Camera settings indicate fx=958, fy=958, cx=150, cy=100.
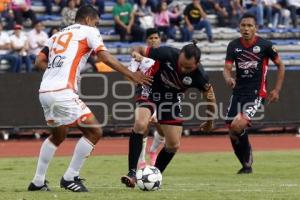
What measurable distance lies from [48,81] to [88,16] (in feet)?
3.22

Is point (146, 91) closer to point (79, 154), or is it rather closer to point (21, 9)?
point (79, 154)

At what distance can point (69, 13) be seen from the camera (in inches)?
1067

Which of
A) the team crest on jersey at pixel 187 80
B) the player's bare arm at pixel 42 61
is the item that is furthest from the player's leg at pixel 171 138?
the player's bare arm at pixel 42 61

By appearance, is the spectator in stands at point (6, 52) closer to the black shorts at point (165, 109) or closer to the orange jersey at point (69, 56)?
the black shorts at point (165, 109)

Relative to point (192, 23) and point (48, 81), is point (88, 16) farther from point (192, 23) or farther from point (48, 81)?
point (192, 23)

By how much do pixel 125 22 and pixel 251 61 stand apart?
1320cm

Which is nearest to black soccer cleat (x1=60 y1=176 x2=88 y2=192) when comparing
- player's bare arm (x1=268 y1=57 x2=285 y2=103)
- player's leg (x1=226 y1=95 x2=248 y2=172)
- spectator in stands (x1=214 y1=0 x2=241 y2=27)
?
player's leg (x1=226 y1=95 x2=248 y2=172)

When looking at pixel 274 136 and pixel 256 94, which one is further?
pixel 274 136

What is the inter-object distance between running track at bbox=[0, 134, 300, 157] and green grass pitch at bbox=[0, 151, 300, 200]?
1.53 meters

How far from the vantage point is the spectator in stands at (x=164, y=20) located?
96.2 ft

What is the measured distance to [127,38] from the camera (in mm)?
29000

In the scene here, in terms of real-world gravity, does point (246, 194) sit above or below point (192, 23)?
above

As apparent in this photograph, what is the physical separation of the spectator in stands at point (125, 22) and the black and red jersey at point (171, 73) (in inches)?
611

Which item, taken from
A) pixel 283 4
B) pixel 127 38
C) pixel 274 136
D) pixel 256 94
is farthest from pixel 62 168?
pixel 283 4
